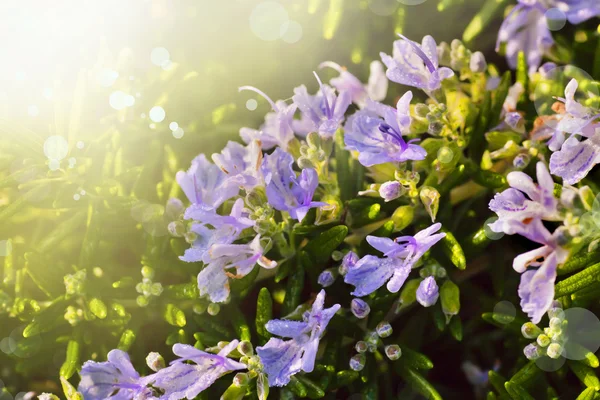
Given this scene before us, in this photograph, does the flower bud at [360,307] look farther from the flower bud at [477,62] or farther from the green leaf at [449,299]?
the flower bud at [477,62]

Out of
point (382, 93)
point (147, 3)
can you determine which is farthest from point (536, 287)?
point (147, 3)

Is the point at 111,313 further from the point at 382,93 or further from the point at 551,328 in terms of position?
the point at 551,328

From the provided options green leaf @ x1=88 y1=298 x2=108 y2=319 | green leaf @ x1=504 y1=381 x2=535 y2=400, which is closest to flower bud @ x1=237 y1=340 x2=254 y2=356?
green leaf @ x1=88 y1=298 x2=108 y2=319

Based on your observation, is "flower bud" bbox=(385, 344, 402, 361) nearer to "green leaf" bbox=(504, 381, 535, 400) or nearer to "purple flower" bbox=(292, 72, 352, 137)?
"green leaf" bbox=(504, 381, 535, 400)

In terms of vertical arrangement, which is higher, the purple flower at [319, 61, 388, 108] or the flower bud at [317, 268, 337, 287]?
the purple flower at [319, 61, 388, 108]

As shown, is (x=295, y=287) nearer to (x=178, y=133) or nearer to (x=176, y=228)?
(x=176, y=228)

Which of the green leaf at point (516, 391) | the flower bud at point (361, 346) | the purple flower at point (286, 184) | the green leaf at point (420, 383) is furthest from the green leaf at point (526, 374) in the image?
the purple flower at point (286, 184)
